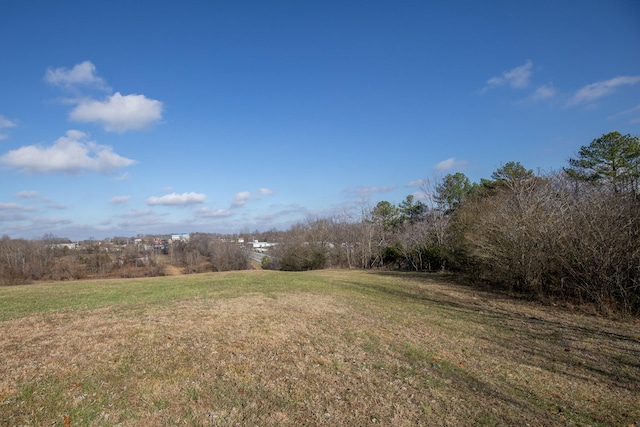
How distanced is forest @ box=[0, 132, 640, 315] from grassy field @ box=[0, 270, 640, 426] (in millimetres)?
2084

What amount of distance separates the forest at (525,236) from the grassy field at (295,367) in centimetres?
208

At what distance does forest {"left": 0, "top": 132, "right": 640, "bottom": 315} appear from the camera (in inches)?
378

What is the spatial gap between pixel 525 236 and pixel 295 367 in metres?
11.5

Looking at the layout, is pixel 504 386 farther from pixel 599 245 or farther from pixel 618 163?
Answer: pixel 618 163

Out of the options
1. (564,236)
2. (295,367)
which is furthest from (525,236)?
(295,367)

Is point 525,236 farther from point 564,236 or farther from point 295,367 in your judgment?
point 295,367

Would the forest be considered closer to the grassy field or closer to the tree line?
the tree line

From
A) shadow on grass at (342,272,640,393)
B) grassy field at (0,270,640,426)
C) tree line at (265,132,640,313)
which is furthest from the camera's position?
tree line at (265,132,640,313)

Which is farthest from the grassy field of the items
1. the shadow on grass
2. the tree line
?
the tree line

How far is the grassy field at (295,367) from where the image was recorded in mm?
3480

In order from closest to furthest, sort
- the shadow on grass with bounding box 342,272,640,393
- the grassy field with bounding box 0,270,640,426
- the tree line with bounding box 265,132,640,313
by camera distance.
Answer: the grassy field with bounding box 0,270,640,426 < the shadow on grass with bounding box 342,272,640,393 < the tree line with bounding box 265,132,640,313

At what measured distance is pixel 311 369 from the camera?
4.62 meters

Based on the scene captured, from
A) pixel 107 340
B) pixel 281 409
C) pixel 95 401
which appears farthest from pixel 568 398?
pixel 107 340

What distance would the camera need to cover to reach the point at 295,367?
4645mm
